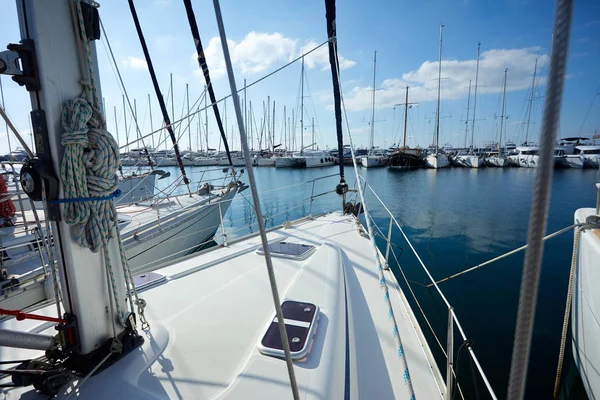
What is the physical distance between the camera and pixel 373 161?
35.8m

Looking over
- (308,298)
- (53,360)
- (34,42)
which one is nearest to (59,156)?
(34,42)

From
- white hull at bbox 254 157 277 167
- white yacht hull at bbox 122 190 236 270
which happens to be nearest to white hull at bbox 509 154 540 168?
white hull at bbox 254 157 277 167

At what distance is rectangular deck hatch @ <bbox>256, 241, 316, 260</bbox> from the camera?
270 cm

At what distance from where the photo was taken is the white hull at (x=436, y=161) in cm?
3222

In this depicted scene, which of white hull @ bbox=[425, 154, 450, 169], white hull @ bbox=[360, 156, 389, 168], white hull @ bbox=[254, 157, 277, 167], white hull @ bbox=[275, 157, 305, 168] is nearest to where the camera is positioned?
white hull @ bbox=[425, 154, 450, 169]

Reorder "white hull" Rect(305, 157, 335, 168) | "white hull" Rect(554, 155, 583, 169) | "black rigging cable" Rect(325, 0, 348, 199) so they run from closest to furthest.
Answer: "black rigging cable" Rect(325, 0, 348, 199) < "white hull" Rect(554, 155, 583, 169) < "white hull" Rect(305, 157, 335, 168)

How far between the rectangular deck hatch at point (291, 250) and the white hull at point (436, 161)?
33.5 metres

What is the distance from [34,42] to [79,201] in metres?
0.60

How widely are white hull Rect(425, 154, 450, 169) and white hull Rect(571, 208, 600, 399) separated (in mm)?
32658

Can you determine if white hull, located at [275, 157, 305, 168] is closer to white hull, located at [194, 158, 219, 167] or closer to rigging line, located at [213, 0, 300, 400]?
white hull, located at [194, 158, 219, 167]

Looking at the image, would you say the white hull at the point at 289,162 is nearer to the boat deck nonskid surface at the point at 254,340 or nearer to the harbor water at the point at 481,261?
the harbor water at the point at 481,261

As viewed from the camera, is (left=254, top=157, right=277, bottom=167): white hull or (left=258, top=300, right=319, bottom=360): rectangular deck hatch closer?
(left=258, top=300, right=319, bottom=360): rectangular deck hatch

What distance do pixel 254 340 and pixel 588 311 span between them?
9.19ft

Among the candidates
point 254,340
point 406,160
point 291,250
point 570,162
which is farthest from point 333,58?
point 570,162
